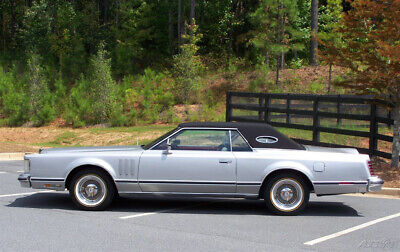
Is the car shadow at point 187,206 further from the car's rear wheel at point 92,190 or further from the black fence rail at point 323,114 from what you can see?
the black fence rail at point 323,114

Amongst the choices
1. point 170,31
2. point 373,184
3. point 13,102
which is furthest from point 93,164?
point 170,31

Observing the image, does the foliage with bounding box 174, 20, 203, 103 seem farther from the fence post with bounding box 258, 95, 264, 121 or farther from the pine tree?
the fence post with bounding box 258, 95, 264, 121

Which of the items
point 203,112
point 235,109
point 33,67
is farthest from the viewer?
point 33,67

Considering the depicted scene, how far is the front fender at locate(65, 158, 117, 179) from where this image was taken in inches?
320

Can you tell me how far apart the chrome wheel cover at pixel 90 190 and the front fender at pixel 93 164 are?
208 mm

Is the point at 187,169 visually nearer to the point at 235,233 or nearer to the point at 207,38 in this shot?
the point at 235,233

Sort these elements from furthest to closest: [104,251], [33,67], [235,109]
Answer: [33,67] → [235,109] → [104,251]

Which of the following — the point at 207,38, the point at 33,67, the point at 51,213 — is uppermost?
the point at 207,38

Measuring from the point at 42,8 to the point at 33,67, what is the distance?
323 inches

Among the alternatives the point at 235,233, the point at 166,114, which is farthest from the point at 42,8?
the point at 235,233

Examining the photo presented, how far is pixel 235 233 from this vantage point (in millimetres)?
7062

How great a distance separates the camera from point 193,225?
24.6ft

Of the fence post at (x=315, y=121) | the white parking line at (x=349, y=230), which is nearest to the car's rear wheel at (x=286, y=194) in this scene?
the white parking line at (x=349, y=230)

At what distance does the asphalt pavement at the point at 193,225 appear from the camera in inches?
254
